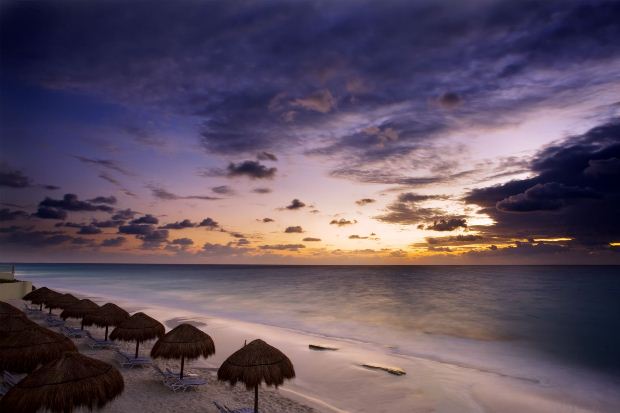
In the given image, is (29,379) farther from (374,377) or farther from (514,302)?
(514,302)

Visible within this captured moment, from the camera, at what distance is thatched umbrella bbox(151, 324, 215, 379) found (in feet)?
41.1

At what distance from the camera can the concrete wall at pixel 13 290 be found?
29984mm

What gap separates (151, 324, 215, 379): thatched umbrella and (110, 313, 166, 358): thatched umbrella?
2.17 meters

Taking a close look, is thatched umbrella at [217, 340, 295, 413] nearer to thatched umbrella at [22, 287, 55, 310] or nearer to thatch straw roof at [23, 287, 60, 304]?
thatched umbrella at [22, 287, 55, 310]

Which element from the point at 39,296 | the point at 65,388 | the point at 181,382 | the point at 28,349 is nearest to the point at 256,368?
the point at 181,382

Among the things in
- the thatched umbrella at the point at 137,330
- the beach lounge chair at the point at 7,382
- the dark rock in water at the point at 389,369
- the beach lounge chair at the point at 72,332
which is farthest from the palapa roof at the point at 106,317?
the dark rock in water at the point at 389,369

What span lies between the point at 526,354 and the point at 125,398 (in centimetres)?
2431

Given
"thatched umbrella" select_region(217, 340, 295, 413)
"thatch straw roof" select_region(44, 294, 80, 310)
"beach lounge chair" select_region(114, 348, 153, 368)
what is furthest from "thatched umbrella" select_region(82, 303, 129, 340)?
"thatched umbrella" select_region(217, 340, 295, 413)

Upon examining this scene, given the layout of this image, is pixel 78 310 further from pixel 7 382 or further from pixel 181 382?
pixel 181 382

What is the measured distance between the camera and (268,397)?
13.0 meters

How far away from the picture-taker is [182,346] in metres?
12.6

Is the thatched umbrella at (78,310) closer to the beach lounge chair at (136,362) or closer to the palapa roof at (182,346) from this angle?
the beach lounge chair at (136,362)

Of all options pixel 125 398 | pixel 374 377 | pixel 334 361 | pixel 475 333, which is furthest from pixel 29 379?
pixel 475 333

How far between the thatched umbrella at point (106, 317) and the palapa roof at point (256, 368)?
912cm
